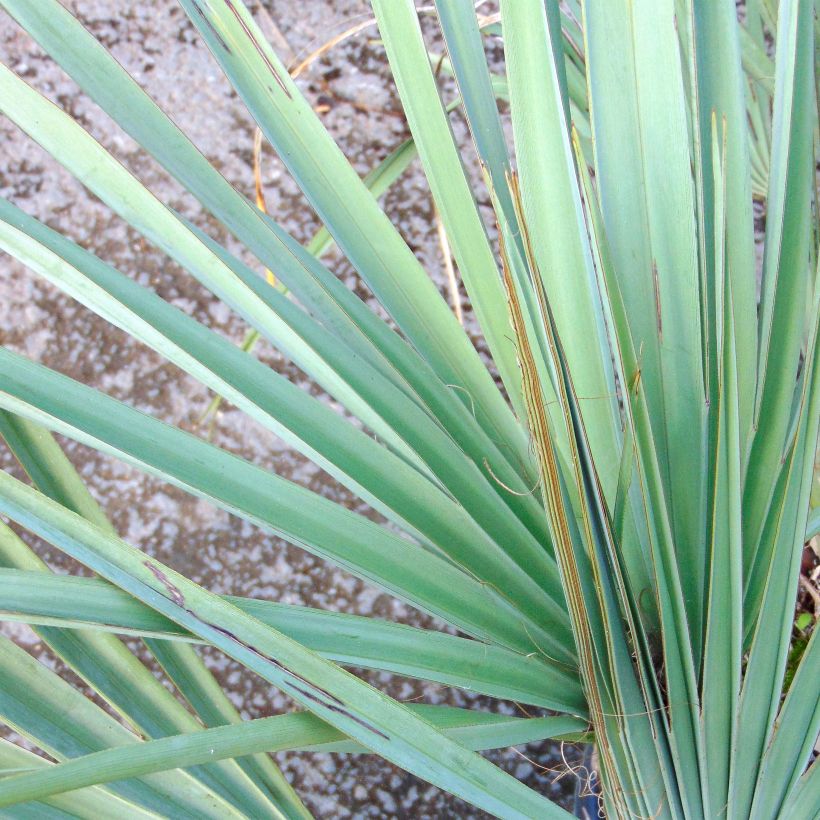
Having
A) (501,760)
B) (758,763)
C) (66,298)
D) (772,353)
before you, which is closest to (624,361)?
(772,353)

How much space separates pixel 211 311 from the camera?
1.02 m

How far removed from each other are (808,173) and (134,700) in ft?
1.60

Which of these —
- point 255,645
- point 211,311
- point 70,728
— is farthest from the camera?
point 211,311

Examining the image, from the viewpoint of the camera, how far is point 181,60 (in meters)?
1.10

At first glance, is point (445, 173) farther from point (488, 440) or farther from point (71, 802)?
point (71, 802)

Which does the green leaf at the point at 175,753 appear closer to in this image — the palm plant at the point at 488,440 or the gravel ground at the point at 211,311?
the palm plant at the point at 488,440

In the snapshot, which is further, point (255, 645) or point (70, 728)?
point (70, 728)

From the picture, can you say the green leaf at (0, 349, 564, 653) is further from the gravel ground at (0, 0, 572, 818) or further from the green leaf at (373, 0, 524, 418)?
the gravel ground at (0, 0, 572, 818)

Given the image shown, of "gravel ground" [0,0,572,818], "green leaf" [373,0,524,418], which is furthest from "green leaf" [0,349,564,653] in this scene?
"gravel ground" [0,0,572,818]

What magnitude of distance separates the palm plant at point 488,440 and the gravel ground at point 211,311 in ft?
1.36

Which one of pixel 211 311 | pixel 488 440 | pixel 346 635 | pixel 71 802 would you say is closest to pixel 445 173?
pixel 488 440

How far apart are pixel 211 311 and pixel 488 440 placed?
0.67m

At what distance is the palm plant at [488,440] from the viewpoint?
1.03 ft

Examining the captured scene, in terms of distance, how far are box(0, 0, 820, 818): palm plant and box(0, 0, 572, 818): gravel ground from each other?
41 cm
